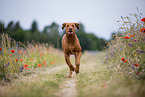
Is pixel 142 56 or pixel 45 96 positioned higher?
pixel 142 56

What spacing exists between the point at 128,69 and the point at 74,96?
1.83 m

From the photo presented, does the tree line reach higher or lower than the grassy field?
higher

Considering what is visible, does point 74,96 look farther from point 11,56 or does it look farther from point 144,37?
point 11,56

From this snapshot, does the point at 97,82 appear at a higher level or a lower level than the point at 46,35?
lower

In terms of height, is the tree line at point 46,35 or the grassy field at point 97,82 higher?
the tree line at point 46,35

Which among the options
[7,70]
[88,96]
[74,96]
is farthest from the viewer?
[7,70]

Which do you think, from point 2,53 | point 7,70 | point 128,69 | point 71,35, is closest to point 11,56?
point 2,53

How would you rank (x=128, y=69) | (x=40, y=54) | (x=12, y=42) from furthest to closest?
(x=40, y=54) → (x=12, y=42) → (x=128, y=69)

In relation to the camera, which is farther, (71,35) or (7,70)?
(71,35)

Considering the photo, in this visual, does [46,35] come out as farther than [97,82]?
Yes

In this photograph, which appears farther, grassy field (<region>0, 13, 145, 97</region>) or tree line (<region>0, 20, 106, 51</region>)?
tree line (<region>0, 20, 106, 51</region>)

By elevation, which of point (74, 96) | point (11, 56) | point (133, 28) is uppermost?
point (133, 28)

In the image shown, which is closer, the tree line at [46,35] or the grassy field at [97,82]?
the grassy field at [97,82]

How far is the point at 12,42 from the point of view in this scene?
5.16m
